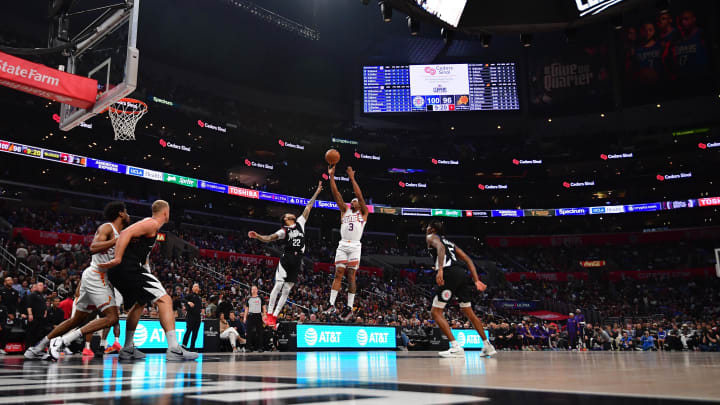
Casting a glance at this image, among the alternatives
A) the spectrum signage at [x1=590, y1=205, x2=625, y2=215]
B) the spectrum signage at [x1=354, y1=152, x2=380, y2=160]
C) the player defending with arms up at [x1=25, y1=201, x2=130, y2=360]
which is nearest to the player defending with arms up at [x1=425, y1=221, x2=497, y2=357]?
the player defending with arms up at [x1=25, y1=201, x2=130, y2=360]

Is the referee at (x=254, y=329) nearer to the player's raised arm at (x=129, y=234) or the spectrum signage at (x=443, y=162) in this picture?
the player's raised arm at (x=129, y=234)

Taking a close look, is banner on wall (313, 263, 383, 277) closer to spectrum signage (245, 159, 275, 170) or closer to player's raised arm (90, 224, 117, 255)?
spectrum signage (245, 159, 275, 170)

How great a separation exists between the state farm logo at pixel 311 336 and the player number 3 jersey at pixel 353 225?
15.5ft

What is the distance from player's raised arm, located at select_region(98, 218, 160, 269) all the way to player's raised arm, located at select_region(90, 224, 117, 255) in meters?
0.32

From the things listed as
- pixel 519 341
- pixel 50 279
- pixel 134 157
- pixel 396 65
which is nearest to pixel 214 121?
pixel 134 157

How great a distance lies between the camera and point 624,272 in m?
41.3

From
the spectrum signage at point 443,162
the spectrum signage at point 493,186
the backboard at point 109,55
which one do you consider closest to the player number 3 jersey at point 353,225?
the backboard at point 109,55

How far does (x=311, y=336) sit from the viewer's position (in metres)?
13.6

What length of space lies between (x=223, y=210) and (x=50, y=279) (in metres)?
22.9

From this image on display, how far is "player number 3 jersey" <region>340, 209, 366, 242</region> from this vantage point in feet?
31.4

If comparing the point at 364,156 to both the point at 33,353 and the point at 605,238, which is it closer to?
the point at 605,238

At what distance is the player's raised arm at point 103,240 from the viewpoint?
6461 millimetres

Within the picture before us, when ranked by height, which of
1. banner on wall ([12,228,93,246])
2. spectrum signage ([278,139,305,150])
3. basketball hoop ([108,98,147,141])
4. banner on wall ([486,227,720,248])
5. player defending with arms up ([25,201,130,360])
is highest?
spectrum signage ([278,139,305,150])

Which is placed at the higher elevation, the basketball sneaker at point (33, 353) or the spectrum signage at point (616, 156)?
the spectrum signage at point (616, 156)
